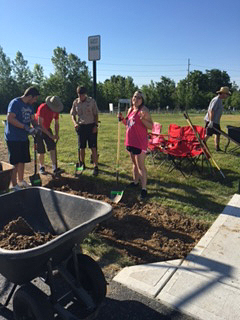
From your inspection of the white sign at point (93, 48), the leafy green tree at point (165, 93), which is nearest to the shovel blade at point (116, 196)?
the white sign at point (93, 48)

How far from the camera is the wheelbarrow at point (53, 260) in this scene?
1.92 m

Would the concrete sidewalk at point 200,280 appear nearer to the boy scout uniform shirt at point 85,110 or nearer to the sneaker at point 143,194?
the sneaker at point 143,194

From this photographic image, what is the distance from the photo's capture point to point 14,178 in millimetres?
5043

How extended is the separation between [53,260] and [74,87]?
66.9 meters

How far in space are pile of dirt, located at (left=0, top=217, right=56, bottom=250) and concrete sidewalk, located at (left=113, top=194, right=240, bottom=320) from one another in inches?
37.8

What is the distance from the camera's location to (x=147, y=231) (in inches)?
150

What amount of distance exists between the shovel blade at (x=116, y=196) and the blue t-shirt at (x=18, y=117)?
6.16 ft

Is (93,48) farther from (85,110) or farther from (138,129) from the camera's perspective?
(138,129)

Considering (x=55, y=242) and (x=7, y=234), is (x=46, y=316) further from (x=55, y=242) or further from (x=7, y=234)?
(x=7, y=234)

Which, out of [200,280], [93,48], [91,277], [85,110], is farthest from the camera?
[93,48]

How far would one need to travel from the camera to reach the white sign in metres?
6.29

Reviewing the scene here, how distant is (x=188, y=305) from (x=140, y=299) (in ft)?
1.39

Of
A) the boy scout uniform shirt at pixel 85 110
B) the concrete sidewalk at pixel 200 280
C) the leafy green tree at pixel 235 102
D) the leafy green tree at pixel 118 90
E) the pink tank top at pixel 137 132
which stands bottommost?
the concrete sidewalk at pixel 200 280

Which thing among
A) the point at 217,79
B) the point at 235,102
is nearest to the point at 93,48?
the point at 235,102
